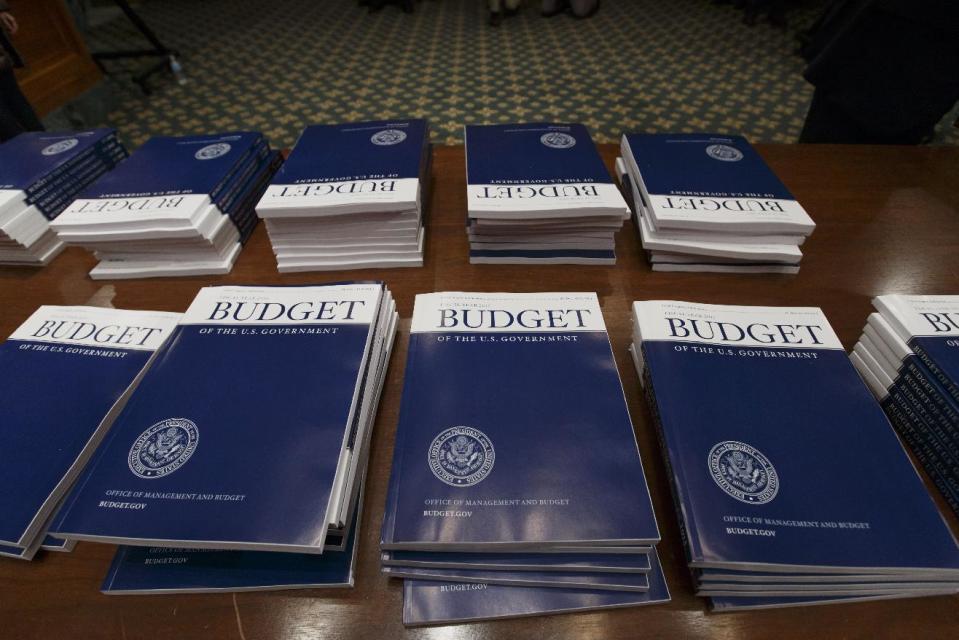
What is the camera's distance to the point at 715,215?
0.74 metres

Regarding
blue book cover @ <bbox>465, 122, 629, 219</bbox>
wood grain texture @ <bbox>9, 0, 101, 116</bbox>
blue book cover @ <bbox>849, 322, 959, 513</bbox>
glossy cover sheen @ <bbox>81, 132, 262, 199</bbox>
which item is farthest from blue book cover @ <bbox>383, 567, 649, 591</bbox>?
wood grain texture @ <bbox>9, 0, 101, 116</bbox>

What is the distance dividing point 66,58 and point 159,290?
122 inches

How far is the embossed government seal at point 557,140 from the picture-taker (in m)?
0.91

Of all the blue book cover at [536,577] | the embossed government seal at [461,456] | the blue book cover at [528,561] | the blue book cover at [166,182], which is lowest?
the blue book cover at [536,577]

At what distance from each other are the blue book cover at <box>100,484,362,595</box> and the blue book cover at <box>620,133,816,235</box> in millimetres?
659

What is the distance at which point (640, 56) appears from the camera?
3611mm

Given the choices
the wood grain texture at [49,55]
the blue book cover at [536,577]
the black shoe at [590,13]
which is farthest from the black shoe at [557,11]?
the blue book cover at [536,577]

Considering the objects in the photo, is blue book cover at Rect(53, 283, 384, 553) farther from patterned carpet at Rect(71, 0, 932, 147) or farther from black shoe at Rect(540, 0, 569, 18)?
black shoe at Rect(540, 0, 569, 18)

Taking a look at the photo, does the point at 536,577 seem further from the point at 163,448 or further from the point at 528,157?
the point at 528,157

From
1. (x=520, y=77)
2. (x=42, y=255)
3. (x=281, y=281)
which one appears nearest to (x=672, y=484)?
(x=281, y=281)

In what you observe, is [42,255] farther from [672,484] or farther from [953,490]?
[953,490]

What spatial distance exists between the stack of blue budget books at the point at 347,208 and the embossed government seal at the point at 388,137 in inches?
0.5

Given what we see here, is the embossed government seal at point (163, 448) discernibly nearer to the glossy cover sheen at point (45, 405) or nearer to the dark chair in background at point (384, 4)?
the glossy cover sheen at point (45, 405)

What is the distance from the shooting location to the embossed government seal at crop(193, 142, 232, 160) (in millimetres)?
890
